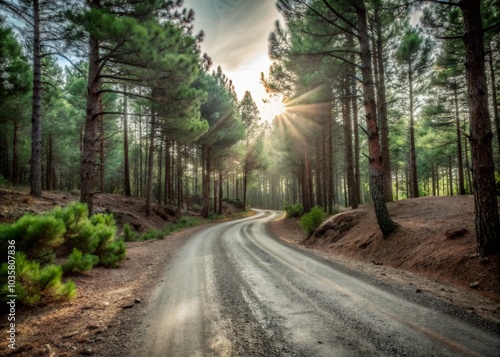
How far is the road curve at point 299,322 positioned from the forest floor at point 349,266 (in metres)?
0.50

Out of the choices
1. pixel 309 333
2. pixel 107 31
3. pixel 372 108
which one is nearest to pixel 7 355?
pixel 309 333

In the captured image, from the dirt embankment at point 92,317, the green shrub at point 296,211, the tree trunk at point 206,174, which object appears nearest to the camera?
the dirt embankment at point 92,317

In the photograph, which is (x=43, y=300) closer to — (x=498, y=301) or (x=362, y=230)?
(x=498, y=301)

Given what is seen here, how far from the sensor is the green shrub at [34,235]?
396cm

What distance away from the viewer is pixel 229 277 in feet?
18.4

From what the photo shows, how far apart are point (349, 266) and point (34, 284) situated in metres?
6.82

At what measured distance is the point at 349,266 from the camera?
6.68m

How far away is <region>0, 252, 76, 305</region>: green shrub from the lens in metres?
3.51

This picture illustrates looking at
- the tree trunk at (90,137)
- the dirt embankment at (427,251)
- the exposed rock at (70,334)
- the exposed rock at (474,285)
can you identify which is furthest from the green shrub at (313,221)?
the exposed rock at (70,334)

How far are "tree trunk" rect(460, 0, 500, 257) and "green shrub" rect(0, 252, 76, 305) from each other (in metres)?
8.04

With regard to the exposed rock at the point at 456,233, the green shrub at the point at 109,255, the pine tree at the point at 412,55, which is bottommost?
the green shrub at the point at 109,255

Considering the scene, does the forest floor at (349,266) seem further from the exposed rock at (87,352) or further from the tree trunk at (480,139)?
the tree trunk at (480,139)

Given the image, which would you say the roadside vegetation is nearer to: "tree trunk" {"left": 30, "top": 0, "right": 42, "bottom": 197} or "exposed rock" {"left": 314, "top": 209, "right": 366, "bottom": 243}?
"tree trunk" {"left": 30, "top": 0, "right": 42, "bottom": 197}

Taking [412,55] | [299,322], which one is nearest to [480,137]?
[299,322]
